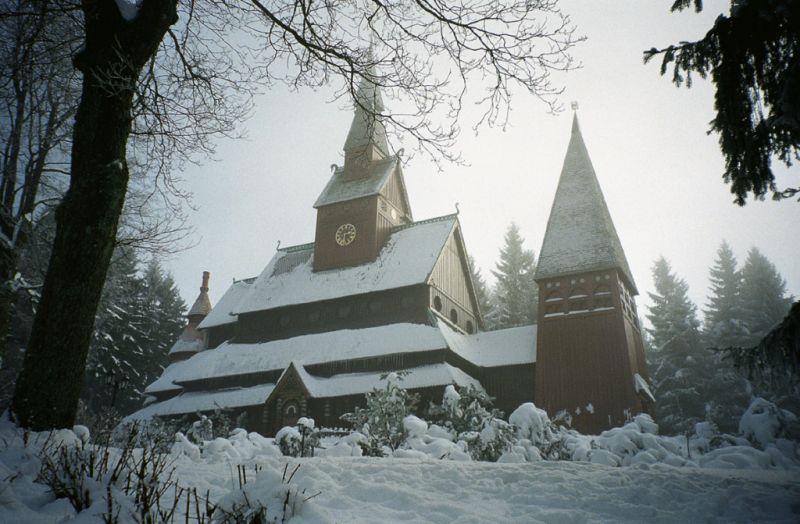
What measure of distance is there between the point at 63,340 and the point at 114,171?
1818mm

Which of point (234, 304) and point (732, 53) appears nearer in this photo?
point (732, 53)

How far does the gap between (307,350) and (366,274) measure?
15.6 ft

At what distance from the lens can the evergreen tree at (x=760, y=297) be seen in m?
34.1

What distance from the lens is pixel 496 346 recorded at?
25.2m

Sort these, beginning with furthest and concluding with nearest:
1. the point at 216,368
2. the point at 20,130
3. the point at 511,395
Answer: the point at 216,368
the point at 511,395
the point at 20,130

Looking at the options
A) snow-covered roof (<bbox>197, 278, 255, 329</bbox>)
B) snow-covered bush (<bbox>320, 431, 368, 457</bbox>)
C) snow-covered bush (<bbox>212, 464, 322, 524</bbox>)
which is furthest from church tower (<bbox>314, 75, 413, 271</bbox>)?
snow-covered bush (<bbox>212, 464, 322, 524</bbox>)

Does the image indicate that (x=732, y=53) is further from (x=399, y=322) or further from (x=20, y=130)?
(x=399, y=322)

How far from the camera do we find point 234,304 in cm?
3186

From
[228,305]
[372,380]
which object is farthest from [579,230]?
[228,305]

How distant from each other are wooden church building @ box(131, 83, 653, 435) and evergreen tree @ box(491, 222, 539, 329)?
410 inches

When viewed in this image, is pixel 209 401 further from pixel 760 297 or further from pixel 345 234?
pixel 760 297

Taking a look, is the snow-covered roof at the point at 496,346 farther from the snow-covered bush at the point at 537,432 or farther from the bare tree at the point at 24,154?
the bare tree at the point at 24,154

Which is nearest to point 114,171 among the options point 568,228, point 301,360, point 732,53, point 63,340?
point 63,340

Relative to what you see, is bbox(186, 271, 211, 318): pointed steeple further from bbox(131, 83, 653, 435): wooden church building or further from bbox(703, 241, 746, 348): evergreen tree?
bbox(703, 241, 746, 348): evergreen tree
